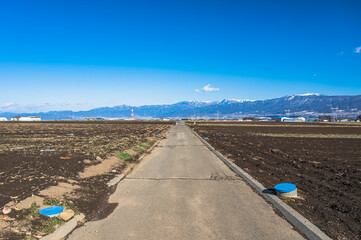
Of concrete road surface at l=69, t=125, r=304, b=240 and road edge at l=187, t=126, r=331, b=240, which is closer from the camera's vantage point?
road edge at l=187, t=126, r=331, b=240

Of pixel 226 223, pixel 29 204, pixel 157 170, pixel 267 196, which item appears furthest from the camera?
pixel 157 170

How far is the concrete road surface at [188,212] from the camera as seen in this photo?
457 cm

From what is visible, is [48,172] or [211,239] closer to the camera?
[211,239]

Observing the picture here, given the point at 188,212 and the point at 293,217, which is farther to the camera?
the point at 188,212

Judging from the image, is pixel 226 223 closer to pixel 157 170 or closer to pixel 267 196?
pixel 267 196

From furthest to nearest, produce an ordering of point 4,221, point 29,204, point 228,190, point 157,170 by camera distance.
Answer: point 157,170, point 228,190, point 29,204, point 4,221

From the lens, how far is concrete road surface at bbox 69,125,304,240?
15.0 feet

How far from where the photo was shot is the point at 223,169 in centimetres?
1071

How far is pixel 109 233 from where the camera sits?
4.58 m

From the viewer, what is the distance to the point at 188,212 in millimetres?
5598

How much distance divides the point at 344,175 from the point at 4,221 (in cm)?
1147

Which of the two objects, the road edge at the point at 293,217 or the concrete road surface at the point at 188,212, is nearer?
the road edge at the point at 293,217

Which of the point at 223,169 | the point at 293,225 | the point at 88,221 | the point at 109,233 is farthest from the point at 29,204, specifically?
the point at 223,169

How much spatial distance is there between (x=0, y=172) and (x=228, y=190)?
810 centimetres
